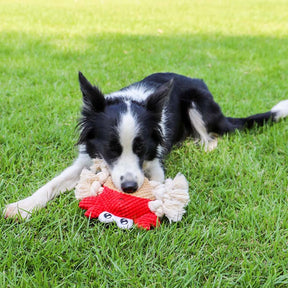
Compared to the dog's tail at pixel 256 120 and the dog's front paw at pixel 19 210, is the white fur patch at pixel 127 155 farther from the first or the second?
the dog's tail at pixel 256 120

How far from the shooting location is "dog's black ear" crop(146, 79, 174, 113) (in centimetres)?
288

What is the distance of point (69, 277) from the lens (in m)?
1.89

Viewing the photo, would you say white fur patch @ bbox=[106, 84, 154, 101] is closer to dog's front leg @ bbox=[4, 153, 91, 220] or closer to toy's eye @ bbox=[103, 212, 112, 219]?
dog's front leg @ bbox=[4, 153, 91, 220]

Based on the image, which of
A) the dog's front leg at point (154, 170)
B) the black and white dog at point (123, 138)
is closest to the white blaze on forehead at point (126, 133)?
the black and white dog at point (123, 138)

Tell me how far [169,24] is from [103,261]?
9.68 metres

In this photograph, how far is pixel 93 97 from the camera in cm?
279

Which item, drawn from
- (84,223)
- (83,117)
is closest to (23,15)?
(83,117)

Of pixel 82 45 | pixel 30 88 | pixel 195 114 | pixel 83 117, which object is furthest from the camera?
pixel 82 45

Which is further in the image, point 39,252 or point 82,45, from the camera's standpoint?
point 82,45

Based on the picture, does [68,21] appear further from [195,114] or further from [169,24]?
[195,114]

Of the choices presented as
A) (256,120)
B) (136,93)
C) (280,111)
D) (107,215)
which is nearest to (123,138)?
(107,215)

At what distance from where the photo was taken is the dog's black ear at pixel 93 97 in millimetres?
2697

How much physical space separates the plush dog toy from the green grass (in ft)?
0.25

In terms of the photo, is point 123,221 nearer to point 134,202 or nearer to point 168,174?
point 134,202
